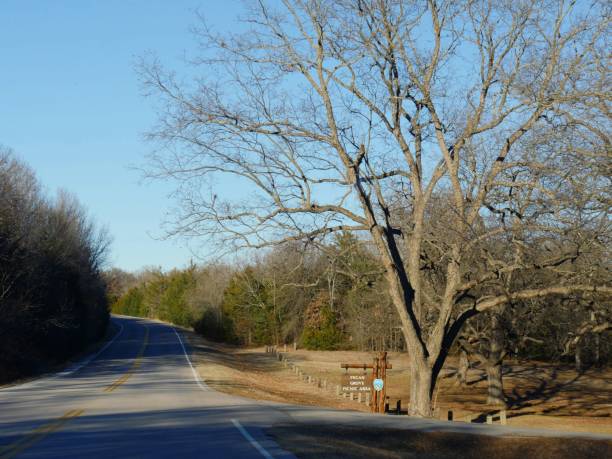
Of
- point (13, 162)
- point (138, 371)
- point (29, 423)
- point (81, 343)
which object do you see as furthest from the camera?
point (81, 343)

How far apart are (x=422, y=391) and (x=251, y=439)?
8.15m

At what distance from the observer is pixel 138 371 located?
34125mm

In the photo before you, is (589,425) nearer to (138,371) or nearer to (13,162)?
(138,371)

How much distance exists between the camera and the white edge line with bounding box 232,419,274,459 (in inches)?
377

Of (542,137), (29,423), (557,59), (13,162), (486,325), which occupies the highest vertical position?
(13,162)

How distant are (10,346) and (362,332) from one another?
21272mm

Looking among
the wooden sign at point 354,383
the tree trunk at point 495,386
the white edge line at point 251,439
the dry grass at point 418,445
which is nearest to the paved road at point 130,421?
the white edge line at point 251,439

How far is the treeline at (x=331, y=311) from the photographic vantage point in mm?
19531

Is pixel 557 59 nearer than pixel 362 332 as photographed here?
Yes

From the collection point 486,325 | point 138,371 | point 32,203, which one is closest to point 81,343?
point 32,203

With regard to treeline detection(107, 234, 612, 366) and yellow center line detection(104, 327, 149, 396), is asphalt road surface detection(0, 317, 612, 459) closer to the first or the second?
yellow center line detection(104, 327, 149, 396)

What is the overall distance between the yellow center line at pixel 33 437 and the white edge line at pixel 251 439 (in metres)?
3.22

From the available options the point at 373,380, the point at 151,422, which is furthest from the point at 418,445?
the point at 373,380

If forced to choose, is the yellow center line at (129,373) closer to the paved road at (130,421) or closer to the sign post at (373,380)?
the paved road at (130,421)
